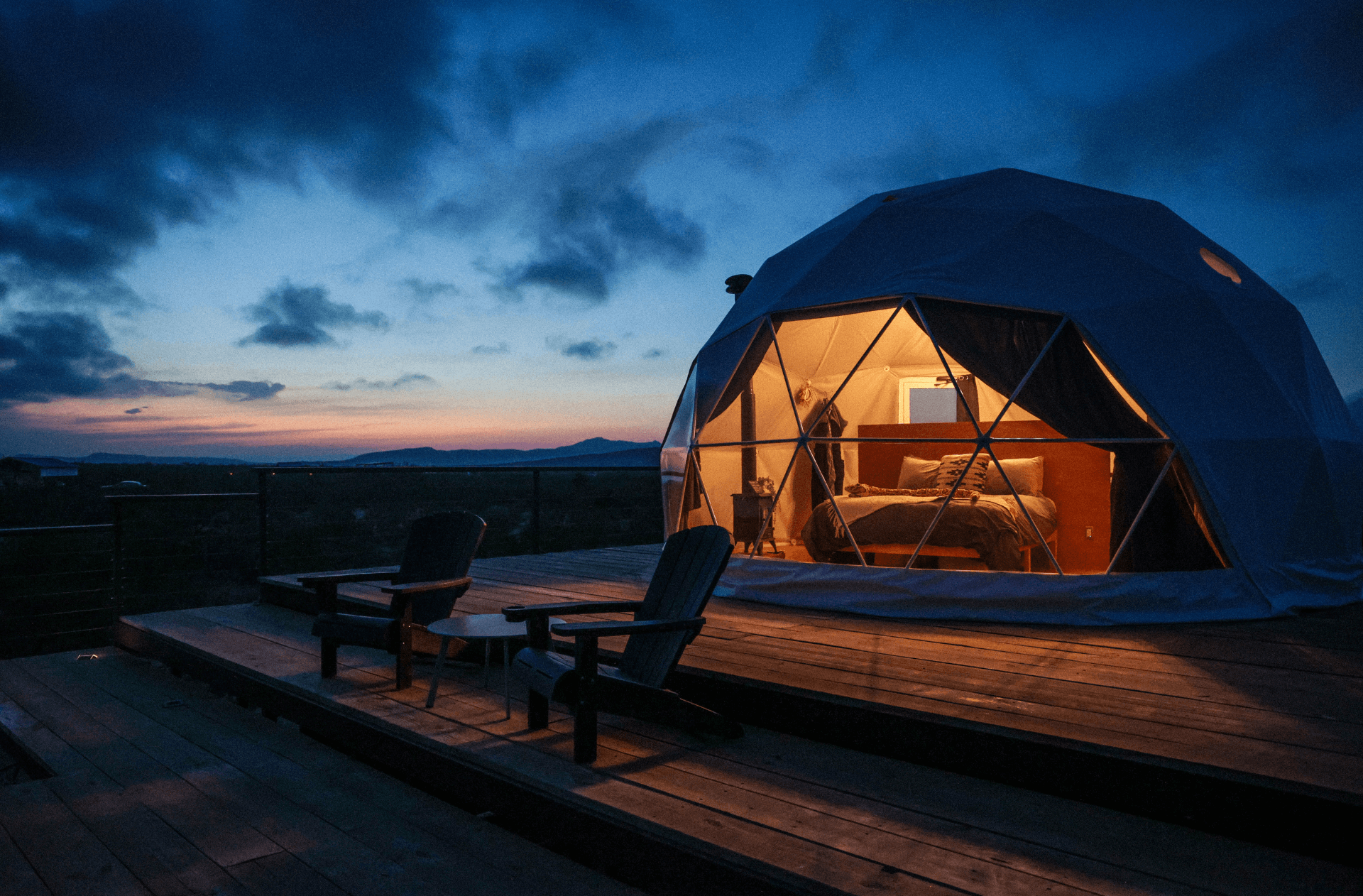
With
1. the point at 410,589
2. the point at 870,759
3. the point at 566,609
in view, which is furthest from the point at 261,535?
the point at 870,759

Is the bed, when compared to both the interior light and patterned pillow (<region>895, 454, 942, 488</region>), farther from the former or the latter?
the interior light

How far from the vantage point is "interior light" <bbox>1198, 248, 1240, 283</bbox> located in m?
5.39

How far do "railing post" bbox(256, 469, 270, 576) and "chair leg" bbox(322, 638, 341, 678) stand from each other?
9.60 ft

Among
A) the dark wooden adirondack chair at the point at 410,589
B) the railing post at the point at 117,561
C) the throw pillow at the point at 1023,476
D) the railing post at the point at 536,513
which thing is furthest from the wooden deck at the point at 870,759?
the railing post at the point at 536,513

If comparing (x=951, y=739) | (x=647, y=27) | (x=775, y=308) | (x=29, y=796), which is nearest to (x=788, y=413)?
(x=775, y=308)

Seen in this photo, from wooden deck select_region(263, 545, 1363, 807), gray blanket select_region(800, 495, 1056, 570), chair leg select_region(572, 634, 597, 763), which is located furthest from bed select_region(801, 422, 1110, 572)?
chair leg select_region(572, 634, 597, 763)

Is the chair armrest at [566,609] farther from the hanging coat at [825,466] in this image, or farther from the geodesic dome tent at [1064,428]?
the hanging coat at [825,466]

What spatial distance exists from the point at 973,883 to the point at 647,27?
8034mm

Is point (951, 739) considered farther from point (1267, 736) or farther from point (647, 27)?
point (647, 27)

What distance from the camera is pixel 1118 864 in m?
1.72

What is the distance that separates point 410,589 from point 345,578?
2.51 ft

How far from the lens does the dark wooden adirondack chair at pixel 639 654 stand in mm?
2477

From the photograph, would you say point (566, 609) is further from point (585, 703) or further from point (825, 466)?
point (825, 466)

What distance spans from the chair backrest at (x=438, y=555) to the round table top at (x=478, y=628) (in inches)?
25.5
